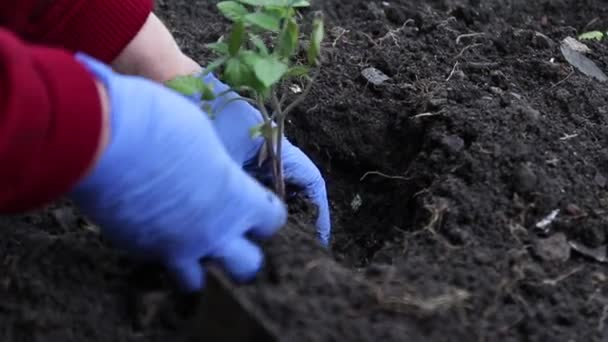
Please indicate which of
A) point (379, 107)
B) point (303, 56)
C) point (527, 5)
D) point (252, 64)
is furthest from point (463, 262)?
point (527, 5)

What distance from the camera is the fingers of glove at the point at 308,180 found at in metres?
1.86

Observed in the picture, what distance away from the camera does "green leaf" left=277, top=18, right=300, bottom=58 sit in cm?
157

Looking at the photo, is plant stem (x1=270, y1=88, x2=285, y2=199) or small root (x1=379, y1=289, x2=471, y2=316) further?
plant stem (x1=270, y1=88, x2=285, y2=199)

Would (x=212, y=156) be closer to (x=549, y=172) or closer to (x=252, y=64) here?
(x=252, y=64)

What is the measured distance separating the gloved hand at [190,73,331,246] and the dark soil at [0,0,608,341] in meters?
Result: 0.12

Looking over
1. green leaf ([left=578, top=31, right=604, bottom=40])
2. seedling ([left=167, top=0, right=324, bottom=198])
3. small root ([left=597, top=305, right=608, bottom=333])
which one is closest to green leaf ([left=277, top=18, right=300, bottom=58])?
seedling ([left=167, top=0, right=324, bottom=198])

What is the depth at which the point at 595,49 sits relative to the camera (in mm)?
2467

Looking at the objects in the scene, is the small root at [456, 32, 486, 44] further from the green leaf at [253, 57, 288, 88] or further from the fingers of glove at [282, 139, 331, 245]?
the green leaf at [253, 57, 288, 88]

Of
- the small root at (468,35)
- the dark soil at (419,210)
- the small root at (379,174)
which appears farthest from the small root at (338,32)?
the small root at (379,174)

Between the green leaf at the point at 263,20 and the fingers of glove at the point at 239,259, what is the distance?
15.1 inches

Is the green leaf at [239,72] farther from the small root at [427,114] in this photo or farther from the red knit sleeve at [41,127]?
the small root at [427,114]

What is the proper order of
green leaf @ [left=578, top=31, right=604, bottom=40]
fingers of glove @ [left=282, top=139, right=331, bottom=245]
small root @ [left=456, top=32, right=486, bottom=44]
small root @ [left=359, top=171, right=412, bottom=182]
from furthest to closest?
green leaf @ [left=578, top=31, right=604, bottom=40]
small root @ [left=456, top=32, right=486, bottom=44]
small root @ [left=359, top=171, right=412, bottom=182]
fingers of glove @ [left=282, top=139, right=331, bottom=245]

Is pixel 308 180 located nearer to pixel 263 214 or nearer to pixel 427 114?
pixel 427 114

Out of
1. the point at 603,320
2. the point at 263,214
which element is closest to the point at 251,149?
the point at 263,214
